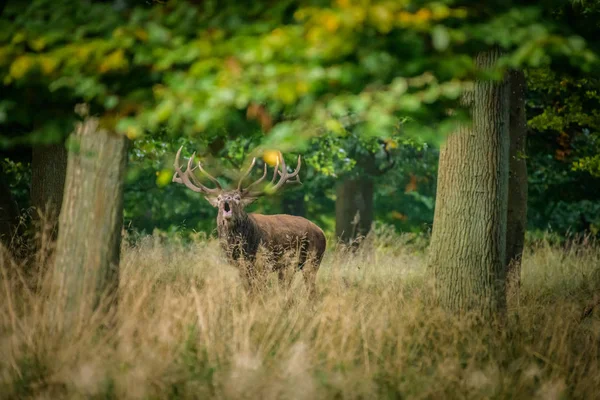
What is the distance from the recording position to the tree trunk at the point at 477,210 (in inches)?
301

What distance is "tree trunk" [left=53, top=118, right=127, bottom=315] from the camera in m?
5.39

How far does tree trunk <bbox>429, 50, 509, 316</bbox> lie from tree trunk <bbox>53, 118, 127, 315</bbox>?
3706 mm

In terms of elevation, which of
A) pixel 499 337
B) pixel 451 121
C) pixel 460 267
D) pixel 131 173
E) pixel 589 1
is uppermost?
pixel 589 1

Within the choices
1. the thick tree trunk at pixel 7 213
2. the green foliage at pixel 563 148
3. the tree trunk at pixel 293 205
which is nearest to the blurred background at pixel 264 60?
the thick tree trunk at pixel 7 213

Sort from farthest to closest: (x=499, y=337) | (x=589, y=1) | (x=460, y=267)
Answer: (x=589, y=1), (x=460, y=267), (x=499, y=337)

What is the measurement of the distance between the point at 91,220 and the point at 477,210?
4.08 m

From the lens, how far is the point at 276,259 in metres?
10.9

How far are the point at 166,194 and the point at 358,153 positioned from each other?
21.6 feet

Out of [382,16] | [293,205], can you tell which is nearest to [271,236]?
[382,16]

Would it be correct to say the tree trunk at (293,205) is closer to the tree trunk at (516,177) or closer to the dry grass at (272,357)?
the tree trunk at (516,177)

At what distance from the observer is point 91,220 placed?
17.8ft

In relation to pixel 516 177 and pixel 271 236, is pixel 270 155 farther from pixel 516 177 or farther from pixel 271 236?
pixel 516 177

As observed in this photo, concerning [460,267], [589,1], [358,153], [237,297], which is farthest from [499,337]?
[358,153]

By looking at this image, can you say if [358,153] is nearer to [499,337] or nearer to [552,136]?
[552,136]
